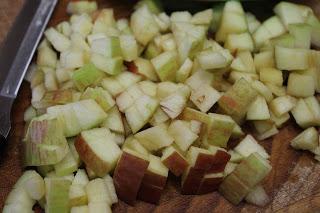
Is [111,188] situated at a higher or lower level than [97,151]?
lower

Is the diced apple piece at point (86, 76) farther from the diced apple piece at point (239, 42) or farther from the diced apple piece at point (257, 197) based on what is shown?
the diced apple piece at point (257, 197)

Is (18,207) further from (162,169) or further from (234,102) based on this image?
(234,102)

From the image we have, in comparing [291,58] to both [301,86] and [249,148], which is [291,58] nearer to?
[301,86]

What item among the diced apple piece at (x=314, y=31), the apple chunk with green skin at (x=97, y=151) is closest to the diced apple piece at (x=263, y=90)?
the diced apple piece at (x=314, y=31)

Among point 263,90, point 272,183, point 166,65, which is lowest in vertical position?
point 272,183

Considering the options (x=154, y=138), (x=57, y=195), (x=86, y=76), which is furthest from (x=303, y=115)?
(x=57, y=195)
